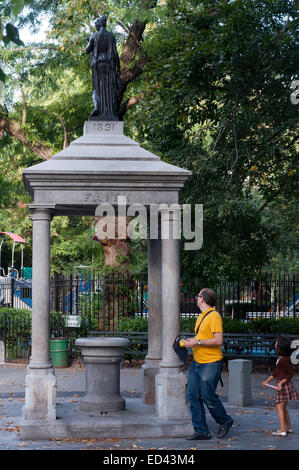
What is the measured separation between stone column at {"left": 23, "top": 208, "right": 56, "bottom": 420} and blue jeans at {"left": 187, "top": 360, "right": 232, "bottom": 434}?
1953 mm

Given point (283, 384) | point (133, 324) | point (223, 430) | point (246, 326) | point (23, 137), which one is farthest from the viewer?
point (23, 137)

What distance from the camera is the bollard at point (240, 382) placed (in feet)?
39.2

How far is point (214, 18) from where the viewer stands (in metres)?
16.0

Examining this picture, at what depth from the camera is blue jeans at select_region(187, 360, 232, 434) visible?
8727 millimetres

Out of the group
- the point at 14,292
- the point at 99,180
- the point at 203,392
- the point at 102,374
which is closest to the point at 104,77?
the point at 99,180

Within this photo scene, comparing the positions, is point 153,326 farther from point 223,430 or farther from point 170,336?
point 223,430

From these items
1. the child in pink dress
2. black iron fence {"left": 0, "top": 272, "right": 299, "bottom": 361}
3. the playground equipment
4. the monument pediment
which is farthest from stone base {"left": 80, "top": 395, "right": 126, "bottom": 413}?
the playground equipment

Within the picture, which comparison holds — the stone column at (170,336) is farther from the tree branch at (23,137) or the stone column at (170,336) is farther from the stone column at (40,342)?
the tree branch at (23,137)

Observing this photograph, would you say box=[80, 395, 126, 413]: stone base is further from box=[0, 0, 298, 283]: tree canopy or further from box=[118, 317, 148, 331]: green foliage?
box=[118, 317, 148, 331]: green foliage

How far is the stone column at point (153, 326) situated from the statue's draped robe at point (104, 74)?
7.01 feet

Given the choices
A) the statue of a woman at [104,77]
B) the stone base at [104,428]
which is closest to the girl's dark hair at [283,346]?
the stone base at [104,428]

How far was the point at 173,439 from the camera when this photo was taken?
29.7 ft

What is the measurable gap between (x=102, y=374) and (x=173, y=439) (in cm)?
156
